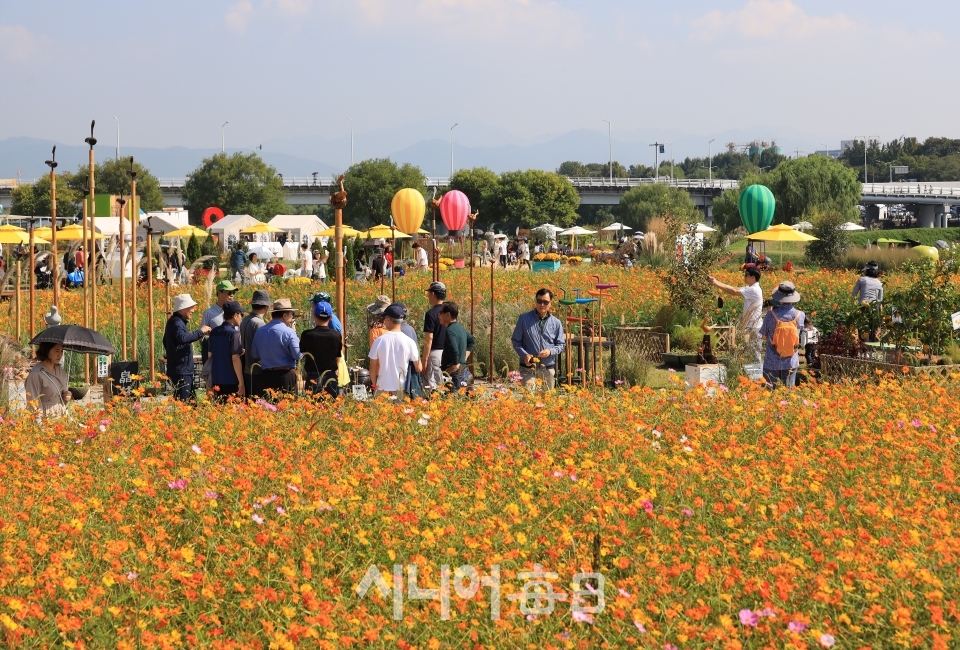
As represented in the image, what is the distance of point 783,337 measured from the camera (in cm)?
1041

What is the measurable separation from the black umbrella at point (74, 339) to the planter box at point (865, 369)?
6.32 metres

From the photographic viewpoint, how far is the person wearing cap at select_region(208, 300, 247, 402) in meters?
9.32

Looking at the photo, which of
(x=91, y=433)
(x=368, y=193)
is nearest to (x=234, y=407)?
(x=91, y=433)

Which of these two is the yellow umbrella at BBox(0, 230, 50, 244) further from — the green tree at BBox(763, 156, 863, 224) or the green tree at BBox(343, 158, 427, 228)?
the green tree at BBox(343, 158, 427, 228)

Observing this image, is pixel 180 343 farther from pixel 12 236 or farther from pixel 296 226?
pixel 296 226

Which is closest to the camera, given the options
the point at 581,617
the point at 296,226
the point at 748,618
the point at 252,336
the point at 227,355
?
the point at 748,618

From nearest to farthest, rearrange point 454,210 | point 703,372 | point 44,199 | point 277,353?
1. point 277,353
2. point 703,372
3. point 454,210
4. point 44,199

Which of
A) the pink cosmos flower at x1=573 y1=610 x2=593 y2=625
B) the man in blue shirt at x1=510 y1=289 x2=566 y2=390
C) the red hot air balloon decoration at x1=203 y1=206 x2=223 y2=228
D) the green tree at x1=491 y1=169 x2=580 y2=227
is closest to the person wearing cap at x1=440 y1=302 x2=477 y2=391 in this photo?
the man in blue shirt at x1=510 y1=289 x2=566 y2=390

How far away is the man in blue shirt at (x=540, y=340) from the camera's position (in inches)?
388

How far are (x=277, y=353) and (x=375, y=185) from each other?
68.8m

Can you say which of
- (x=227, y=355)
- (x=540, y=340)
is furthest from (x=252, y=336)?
(x=540, y=340)

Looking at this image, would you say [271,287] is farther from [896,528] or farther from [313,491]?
[896,528]

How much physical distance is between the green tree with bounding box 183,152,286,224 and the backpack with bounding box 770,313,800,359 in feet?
212

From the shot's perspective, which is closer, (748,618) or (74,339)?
(748,618)
